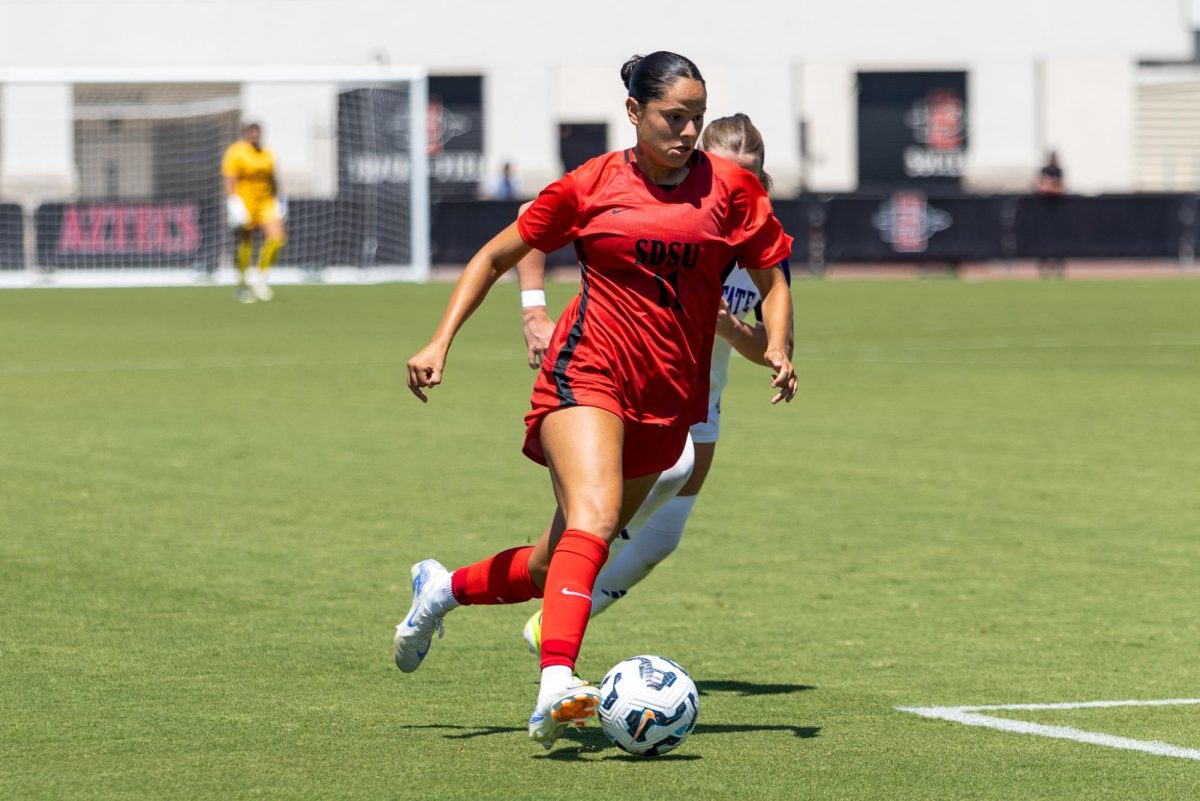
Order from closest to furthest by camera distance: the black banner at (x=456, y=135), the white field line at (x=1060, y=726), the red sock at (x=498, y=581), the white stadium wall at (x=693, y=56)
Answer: the white field line at (x=1060, y=726), the red sock at (x=498, y=581), the white stadium wall at (x=693, y=56), the black banner at (x=456, y=135)

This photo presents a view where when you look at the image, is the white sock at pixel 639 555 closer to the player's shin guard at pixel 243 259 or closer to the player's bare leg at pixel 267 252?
the player's bare leg at pixel 267 252

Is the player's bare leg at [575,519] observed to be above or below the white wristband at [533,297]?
below

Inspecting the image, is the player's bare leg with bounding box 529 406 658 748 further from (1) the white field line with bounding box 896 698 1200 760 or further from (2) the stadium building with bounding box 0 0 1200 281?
(2) the stadium building with bounding box 0 0 1200 281

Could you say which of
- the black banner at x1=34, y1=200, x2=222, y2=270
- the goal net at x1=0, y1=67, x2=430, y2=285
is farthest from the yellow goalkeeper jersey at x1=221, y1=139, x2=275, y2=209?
the black banner at x1=34, y1=200, x2=222, y2=270

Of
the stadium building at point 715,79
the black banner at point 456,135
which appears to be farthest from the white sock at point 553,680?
the black banner at point 456,135

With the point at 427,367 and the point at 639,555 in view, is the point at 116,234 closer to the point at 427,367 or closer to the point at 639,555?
the point at 639,555

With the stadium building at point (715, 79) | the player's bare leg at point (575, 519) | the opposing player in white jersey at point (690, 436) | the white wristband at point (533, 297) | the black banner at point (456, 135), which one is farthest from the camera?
the black banner at point (456, 135)

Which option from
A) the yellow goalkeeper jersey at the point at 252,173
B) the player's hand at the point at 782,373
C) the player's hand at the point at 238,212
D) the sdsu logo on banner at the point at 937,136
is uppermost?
the sdsu logo on banner at the point at 937,136

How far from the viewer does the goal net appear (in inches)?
1368

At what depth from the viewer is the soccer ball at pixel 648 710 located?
18.8 ft

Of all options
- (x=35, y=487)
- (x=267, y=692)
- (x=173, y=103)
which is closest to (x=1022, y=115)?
(x=173, y=103)

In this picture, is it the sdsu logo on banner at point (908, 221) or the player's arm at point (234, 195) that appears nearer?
the player's arm at point (234, 195)

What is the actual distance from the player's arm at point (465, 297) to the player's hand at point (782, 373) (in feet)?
2.35

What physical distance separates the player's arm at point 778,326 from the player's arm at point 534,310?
67 centimetres
